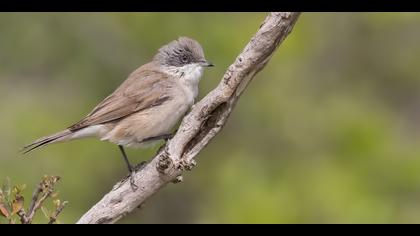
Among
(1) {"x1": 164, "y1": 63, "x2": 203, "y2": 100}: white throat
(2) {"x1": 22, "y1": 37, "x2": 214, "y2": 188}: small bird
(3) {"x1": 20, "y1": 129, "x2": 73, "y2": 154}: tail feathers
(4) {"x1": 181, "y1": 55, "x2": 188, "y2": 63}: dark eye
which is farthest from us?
(4) {"x1": 181, "y1": 55, "x2": 188, "y2": 63}: dark eye

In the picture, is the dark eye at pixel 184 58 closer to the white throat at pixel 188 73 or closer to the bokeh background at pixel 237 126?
the white throat at pixel 188 73

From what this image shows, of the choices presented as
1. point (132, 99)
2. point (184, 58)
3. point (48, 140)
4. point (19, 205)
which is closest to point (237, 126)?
point (184, 58)

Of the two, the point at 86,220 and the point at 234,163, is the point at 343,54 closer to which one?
the point at 234,163

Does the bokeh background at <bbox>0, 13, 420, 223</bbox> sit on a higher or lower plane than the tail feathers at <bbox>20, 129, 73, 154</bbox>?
higher

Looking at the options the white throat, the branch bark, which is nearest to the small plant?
the branch bark

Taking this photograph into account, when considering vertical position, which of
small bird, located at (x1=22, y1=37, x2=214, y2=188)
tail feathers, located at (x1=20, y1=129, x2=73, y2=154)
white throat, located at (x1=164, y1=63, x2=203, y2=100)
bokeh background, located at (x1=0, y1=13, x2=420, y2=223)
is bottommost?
tail feathers, located at (x1=20, y1=129, x2=73, y2=154)

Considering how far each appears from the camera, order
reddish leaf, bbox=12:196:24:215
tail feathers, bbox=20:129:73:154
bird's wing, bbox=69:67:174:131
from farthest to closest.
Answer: bird's wing, bbox=69:67:174:131 < tail feathers, bbox=20:129:73:154 < reddish leaf, bbox=12:196:24:215

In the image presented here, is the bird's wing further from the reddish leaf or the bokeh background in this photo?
the bokeh background
